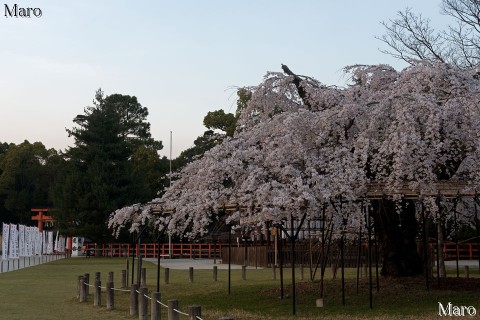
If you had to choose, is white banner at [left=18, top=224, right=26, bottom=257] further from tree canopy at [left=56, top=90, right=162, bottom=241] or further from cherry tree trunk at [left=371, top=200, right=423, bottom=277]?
cherry tree trunk at [left=371, top=200, right=423, bottom=277]

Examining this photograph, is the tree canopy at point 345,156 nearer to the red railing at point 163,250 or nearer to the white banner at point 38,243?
the white banner at point 38,243

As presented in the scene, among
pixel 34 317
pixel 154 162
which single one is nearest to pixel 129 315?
pixel 34 317

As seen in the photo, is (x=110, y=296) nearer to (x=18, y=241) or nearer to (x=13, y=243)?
(x=13, y=243)

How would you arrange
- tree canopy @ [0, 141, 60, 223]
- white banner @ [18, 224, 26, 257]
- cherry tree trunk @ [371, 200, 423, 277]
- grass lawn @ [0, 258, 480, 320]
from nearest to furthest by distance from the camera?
grass lawn @ [0, 258, 480, 320] → cherry tree trunk @ [371, 200, 423, 277] → white banner @ [18, 224, 26, 257] → tree canopy @ [0, 141, 60, 223]

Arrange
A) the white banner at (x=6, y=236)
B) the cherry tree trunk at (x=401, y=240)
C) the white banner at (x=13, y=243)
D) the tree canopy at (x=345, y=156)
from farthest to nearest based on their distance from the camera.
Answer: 1. the white banner at (x=13, y=243)
2. the white banner at (x=6, y=236)
3. the cherry tree trunk at (x=401, y=240)
4. the tree canopy at (x=345, y=156)

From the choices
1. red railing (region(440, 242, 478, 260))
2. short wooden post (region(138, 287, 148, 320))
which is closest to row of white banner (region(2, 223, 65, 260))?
short wooden post (region(138, 287, 148, 320))

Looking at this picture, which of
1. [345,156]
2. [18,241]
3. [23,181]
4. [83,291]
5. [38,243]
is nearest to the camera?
[345,156]

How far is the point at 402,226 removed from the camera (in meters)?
19.5

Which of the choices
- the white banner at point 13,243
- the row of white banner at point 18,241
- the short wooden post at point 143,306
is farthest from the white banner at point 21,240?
the short wooden post at point 143,306

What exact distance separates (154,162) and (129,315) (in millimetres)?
62647

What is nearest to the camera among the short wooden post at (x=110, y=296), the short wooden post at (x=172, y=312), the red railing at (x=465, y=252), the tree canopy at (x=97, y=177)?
the short wooden post at (x=172, y=312)

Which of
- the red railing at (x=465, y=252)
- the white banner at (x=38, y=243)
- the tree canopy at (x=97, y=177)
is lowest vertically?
the red railing at (x=465, y=252)

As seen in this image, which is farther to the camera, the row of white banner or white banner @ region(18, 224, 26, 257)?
white banner @ region(18, 224, 26, 257)

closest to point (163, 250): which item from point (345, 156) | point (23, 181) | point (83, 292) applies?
point (23, 181)
